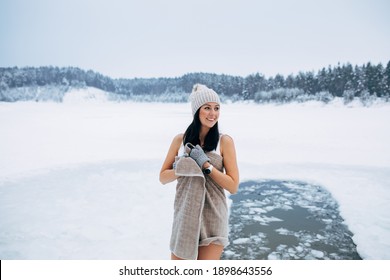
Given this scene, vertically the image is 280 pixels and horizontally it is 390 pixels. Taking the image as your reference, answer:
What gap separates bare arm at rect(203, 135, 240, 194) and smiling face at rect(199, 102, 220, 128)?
12 cm

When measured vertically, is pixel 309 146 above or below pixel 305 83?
below

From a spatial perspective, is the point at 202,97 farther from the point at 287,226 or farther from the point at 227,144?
the point at 287,226

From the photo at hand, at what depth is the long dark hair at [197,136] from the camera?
172 cm

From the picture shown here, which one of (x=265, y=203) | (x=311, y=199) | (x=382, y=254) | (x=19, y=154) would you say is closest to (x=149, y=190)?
(x=265, y=203)

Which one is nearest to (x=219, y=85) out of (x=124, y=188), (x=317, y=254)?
(x=124, y=188)

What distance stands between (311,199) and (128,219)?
124 inches

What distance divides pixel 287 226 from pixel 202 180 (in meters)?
2.82

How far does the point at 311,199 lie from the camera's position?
5.05 m

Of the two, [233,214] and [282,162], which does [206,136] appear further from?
[282,162]

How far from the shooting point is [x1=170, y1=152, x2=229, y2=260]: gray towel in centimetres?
166

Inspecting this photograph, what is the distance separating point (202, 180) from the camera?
1.67 meters

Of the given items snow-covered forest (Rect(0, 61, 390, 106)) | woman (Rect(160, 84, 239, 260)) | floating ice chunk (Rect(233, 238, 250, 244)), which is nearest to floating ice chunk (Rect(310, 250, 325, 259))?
floating ice chunk (Rect(233, 238, 250, 244))

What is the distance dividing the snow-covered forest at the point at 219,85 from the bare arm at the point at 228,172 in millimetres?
23393

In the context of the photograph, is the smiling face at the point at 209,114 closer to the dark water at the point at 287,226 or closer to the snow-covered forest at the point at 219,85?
Answer: the dark water at the point at 287,226
